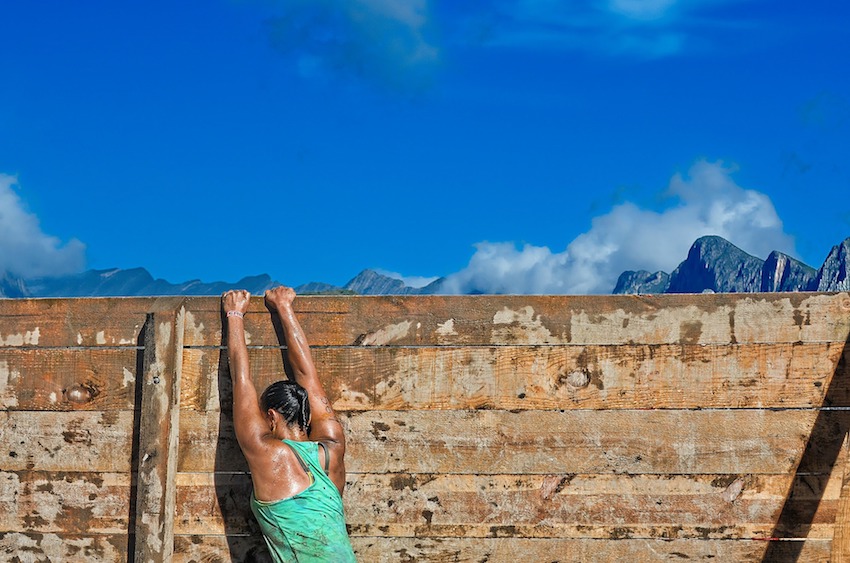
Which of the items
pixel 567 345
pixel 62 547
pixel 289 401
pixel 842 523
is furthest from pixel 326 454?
pixel 842 523

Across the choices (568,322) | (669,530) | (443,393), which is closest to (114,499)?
(443,393)

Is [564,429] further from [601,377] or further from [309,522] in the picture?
[309,522]

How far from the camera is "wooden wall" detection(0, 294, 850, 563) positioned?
3936mm

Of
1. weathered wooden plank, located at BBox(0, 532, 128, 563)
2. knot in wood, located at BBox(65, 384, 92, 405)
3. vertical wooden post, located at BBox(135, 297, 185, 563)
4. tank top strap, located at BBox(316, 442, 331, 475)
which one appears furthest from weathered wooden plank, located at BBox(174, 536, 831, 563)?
knot in wood, located at BBox(65, 384, 92, 405)

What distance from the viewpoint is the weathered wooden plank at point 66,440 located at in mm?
4066

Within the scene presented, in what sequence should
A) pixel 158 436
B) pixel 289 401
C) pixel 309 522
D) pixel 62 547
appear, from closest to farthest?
1. pixel 309 522
2. pixel 289 401
3. pixel 158 436
4. pixel 62 547

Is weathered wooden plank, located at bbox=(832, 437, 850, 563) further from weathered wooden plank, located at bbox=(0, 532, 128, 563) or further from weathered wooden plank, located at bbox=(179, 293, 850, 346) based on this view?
weathered wooden plank, located at bbox=(0, 532, 128, 563)

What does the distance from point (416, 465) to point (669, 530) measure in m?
1.30

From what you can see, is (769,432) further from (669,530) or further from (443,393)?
(443,393)

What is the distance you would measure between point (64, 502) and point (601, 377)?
282 cm

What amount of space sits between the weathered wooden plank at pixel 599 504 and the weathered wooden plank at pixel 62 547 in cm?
124

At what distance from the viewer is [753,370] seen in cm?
394

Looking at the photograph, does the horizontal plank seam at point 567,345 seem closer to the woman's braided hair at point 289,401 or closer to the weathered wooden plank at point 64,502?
the woman's braided hair at point 289,401

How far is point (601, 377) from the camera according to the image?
396 centimetres
